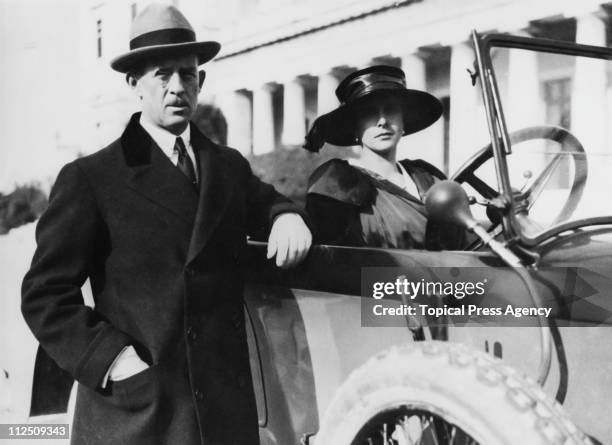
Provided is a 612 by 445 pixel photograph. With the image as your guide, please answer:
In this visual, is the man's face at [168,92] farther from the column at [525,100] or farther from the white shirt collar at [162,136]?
the column at [525,100]

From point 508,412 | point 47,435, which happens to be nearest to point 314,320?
point 508,412

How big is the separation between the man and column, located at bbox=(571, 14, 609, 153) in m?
0.79

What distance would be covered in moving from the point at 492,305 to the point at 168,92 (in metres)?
0.99

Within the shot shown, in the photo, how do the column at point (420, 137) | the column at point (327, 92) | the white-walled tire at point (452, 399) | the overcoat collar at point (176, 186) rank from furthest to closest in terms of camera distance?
the column at point (327, 92) < the column at point (420, 137) < the overcoat collar at point (176, 186) < the white-walled tire at point (452, 399)

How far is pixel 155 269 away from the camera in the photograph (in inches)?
73.6

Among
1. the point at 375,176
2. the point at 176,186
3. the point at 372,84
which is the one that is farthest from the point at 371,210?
the point at 176,186

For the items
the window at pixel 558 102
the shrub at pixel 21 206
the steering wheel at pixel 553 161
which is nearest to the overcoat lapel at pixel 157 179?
the shrub at pixel 21 206

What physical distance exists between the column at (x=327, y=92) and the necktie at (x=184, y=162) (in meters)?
0.44

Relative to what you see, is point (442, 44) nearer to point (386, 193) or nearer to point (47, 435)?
point (386, 193)

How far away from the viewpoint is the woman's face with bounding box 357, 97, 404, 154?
7.38 feet

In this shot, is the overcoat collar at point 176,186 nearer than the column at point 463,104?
Yes

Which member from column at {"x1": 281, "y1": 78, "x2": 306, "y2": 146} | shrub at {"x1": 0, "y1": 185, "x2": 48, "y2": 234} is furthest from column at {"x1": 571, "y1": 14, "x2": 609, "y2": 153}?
shrub at {"x1": 0, "y1": 185, "x2": 48, "y2": 234}

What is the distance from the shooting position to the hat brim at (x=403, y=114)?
2121 millimetres

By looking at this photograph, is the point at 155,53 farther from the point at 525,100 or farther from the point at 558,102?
the point at 558,102
